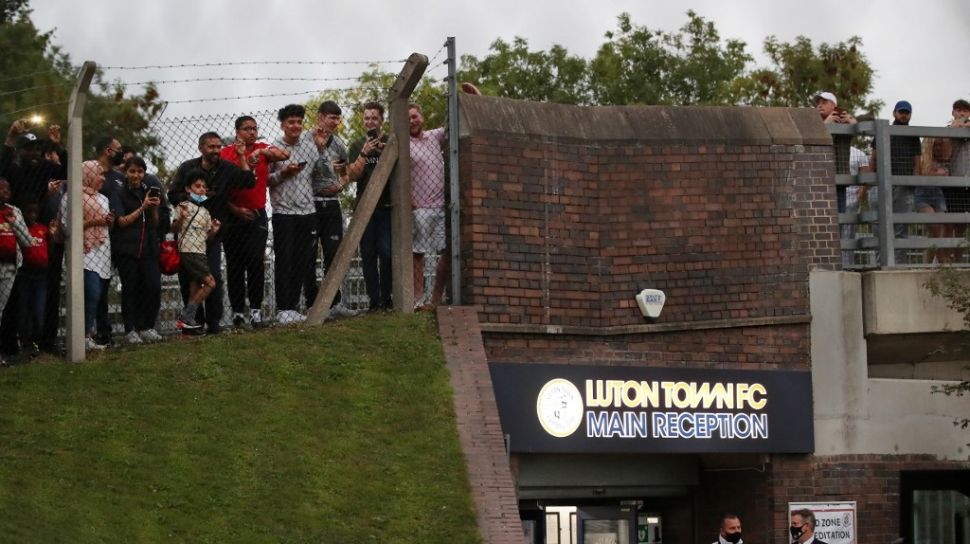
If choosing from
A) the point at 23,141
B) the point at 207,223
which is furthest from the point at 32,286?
the point at 207,223

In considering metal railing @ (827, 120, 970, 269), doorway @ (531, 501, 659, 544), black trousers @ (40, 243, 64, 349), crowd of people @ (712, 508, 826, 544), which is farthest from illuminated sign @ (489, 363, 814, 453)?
black trousers @ (40, 243, 64, 349)

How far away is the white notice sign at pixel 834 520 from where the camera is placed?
1656cm

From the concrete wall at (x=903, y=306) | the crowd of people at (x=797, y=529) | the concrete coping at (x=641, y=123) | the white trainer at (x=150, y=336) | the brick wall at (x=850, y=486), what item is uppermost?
the concrete coping at (x=641, y=123)

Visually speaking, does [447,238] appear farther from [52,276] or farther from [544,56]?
[544,56]

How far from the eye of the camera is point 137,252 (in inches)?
582

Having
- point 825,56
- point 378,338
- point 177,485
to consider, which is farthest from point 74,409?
point 825,56

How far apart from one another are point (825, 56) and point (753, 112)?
2289cm

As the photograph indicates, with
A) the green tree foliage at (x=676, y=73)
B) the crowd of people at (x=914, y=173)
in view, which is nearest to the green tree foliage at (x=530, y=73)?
the green tree foliage at (x=676, y=73)

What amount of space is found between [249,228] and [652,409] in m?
3.87

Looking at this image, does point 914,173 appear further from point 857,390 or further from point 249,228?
point 249,228

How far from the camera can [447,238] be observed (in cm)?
1583

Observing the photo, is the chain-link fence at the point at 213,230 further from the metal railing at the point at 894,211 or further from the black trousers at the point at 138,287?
the metal railing at the point at 894,211

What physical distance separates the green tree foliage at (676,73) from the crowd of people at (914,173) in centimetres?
2048

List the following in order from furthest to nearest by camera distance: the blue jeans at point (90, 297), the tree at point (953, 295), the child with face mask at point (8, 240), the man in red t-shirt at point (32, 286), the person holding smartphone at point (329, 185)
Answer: the tree at point (953, 295)
the person holding smartphone at point (329, 185)
the blue jeans at point (90, 297)
the man in red t-shirt at point (32, 286)
the child with face mask at point (8, 240)
